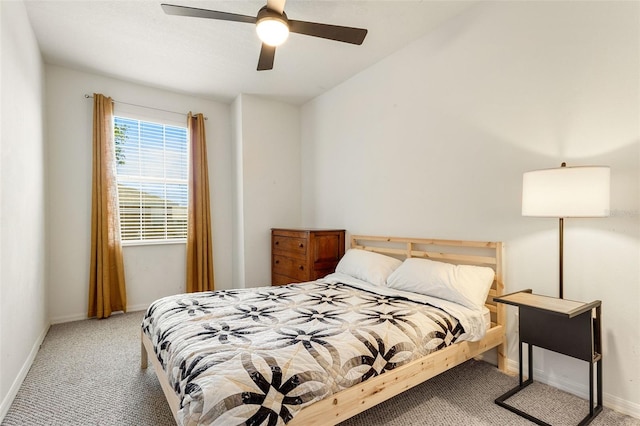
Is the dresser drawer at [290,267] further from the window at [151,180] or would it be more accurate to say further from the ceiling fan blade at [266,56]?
the ceiling fan blade at [266,56]

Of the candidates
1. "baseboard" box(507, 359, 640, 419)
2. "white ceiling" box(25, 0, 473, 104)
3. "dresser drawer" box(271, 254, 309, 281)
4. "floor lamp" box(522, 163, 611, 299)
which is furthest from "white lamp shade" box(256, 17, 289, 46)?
"baseboard" box(507, 359, 640, 419)

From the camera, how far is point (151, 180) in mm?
3928

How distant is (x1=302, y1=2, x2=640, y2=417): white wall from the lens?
5.87 ft

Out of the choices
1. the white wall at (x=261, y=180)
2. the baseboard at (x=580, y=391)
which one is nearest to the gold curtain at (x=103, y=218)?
the white wall at (x=261, y=180)

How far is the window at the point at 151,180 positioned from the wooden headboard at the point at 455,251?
2538 millimetres

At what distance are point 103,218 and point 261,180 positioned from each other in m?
1.86

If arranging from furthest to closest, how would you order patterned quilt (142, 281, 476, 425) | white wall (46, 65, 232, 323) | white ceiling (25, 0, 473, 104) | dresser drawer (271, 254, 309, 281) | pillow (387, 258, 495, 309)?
dresser drawer (271, 254, 309, 281) → white wall (46, 65, 232, 323) → white ceiling (25, 0, 473, 104) → pillow (387, 258, 495, 309) → patterned quilt (142, 281, 476, 425)

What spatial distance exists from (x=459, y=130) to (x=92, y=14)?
3108 millimetres

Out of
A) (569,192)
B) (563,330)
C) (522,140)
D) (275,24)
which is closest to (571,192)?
(569,192)

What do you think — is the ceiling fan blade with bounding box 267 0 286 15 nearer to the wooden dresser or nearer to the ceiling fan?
the ceiling fan

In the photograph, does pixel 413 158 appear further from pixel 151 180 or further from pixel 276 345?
pixel 151 180

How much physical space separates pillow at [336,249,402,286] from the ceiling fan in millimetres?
1822

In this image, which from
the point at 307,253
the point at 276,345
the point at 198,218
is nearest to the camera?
the point at 276,345

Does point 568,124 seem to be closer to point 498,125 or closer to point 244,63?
point 498,125
